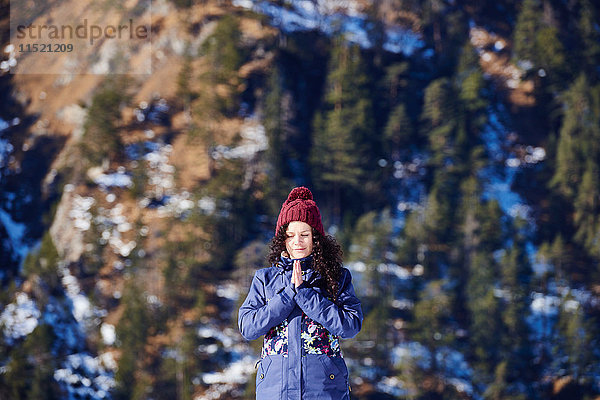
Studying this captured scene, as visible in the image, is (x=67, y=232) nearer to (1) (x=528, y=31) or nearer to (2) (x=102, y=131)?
(2) (x=102, y=131)

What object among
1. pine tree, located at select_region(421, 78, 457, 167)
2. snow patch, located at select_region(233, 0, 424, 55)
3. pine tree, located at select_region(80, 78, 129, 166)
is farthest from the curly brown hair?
snow patch, located at select_region(233, 0, 424, 55)

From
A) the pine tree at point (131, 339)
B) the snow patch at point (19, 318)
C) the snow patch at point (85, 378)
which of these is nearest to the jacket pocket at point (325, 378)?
the pine tree at point (131, 339)

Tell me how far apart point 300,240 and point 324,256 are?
0.14 m

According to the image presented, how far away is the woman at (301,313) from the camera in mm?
2920

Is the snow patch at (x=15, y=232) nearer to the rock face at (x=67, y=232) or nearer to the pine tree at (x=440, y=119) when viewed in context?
the rock face at (x=67, y=232)

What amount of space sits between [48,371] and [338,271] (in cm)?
1780

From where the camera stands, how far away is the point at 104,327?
19.9 metres

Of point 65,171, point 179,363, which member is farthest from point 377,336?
point 65,171

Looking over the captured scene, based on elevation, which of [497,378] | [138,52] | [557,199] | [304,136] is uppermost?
[138,52]

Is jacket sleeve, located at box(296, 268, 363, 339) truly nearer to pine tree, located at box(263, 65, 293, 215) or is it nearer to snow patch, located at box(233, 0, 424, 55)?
pine tree, located at box(263, 65, 293, 215)

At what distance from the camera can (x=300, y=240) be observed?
311 cm

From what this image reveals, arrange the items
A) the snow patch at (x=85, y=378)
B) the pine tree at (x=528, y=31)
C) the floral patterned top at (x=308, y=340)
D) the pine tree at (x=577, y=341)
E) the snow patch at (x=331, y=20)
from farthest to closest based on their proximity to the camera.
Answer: the snow patch at (x=331, y=20) → the pine tree at (x=528, y=31) → the pine tree at (x=577, y=341) → the snow patch at (x=85, y=378) → the floral patterned top at (x=308, y=340)

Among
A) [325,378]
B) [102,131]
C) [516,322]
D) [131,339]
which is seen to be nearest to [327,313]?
[325,378]

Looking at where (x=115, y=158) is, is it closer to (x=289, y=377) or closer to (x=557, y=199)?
(x=557, y=199)
